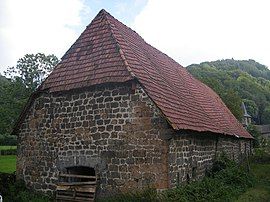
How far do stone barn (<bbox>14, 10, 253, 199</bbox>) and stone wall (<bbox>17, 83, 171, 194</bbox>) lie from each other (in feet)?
0.10

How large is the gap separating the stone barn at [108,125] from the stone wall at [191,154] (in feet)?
0.10

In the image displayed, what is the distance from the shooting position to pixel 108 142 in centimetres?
1089

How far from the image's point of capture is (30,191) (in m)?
12.5

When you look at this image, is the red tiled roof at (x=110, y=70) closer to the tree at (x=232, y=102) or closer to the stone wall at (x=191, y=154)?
the stone wall at (x=191, y=154)

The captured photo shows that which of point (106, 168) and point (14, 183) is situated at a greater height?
point (106, 168)

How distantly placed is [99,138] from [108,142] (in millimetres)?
379

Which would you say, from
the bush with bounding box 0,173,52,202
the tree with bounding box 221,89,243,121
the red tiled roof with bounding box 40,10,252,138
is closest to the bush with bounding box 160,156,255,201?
the red tiled roof with bounding box 40,10,252,138

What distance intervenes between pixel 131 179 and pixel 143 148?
1015 mm

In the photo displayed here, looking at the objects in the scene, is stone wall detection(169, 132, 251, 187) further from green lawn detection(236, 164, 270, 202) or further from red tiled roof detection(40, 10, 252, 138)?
green lawn detection(236, 164, 270, 202)

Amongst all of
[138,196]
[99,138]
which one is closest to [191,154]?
[138,196]

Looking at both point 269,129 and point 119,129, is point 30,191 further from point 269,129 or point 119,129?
point 269,129

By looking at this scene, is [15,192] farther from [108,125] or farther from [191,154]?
[191,154]

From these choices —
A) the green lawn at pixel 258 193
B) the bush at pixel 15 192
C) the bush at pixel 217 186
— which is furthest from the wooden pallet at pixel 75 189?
the green lawn at pixel 258 193

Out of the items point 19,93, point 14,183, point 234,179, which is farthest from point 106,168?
point 19,93
